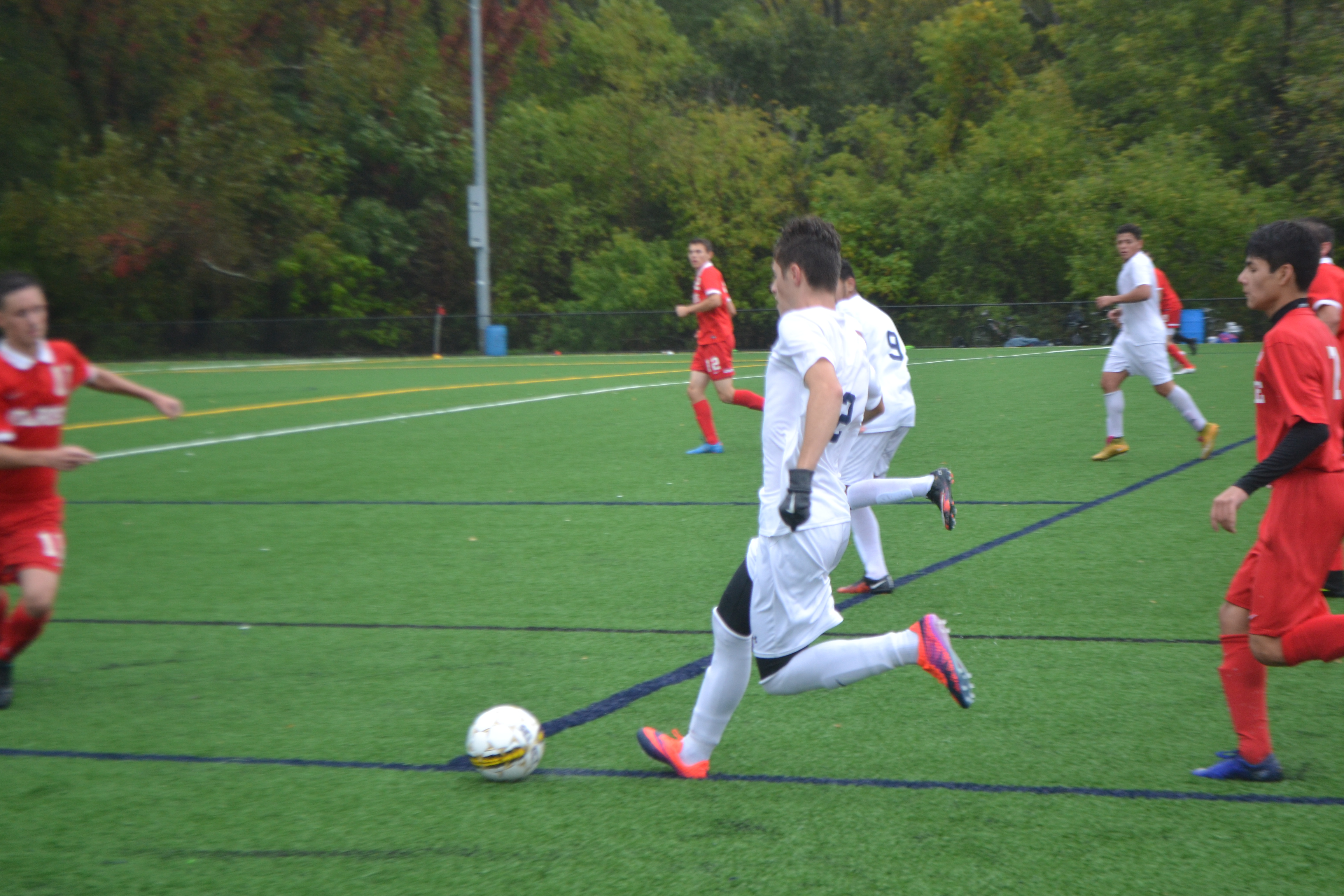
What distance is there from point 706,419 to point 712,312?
3.50ft

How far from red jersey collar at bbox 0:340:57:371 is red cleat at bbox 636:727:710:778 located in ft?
10.1

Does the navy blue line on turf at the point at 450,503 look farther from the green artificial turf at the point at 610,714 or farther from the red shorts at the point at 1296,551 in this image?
the red shorts at the point at 1296,551

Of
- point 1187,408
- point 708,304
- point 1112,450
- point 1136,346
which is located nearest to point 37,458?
point 708,304

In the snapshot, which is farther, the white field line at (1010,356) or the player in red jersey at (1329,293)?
the white field line at (1010,356)

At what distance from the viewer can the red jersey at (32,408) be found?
5012 mm

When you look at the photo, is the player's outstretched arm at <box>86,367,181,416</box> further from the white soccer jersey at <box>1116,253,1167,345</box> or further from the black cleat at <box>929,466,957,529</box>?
the white soccer jersey at <box>1116,253,1167,345</box>

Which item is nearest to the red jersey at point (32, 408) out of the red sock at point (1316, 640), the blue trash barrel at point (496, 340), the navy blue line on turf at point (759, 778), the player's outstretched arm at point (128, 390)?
the player's outstretched arm at point (128, 390)

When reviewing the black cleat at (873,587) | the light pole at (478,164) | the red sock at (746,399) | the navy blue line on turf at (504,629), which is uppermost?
the light pole at (478,164)

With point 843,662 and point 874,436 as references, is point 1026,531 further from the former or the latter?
point 843,662

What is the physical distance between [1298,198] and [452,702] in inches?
1397

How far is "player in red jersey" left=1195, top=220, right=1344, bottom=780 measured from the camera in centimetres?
346

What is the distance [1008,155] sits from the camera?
40.5 m

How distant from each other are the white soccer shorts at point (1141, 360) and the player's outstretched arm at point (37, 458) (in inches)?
339

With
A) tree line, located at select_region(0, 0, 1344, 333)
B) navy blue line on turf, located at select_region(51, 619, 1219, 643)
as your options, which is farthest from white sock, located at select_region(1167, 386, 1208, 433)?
tree line, located at select_region(0, 0, 1344, 333)
